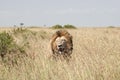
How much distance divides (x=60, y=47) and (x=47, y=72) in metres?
2.42

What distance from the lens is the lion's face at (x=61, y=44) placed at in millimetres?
7977

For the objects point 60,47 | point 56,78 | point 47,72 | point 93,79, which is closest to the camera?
point 93,79

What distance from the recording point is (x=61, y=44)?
8.03 m

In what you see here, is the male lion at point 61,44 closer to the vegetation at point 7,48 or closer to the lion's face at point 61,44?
the lion's face at point 61,44

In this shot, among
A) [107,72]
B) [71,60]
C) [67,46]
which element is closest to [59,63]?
[71,60]

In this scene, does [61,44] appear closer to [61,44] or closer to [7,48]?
[61,44]

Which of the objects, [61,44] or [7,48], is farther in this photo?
[7,48]

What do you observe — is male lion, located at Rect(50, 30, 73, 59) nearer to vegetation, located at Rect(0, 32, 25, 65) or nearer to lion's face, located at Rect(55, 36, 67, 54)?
lion's face, located at Rect(55, 36, 67, 54)

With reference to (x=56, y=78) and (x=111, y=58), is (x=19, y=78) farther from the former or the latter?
(x=111, y=58)

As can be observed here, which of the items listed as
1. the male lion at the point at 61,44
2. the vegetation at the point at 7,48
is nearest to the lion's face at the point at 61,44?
the male lion at the point at 61,44

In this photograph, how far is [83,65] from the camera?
588cm

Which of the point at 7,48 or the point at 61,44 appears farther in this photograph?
the point at 7,48

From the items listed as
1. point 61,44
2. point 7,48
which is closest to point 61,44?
point 61,44

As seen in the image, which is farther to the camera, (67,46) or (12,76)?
(67,46)
